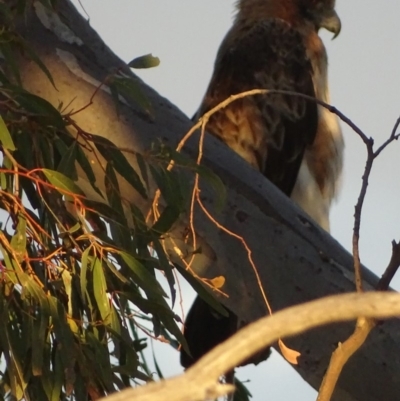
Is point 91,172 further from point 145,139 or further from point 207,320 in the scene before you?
point 207,320

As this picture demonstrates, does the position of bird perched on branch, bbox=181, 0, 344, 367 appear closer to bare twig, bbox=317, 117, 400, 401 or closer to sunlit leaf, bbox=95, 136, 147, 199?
sunlit leaf, bbox=95, 136, 147, 199

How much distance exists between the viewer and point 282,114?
136 inches

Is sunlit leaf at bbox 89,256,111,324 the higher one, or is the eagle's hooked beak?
the eagle's hooked beak

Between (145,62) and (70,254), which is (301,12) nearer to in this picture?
(145,62)

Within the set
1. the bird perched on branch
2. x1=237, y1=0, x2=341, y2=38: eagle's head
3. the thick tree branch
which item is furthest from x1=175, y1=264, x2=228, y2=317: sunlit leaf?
x1=237, y1=0, x2=341, y2=38: eagle's head

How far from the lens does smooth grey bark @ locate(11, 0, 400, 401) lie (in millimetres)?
1791

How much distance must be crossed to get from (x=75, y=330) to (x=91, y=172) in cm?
30

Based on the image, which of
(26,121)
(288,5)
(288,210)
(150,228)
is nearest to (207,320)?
(288,210)

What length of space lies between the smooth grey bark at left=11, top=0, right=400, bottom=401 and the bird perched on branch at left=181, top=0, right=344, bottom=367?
4.27 ft

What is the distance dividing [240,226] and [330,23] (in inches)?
87.1

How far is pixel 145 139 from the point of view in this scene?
1.97 meters

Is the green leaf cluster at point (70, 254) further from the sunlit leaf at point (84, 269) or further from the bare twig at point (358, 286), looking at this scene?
the bare twig at point (358, 286)

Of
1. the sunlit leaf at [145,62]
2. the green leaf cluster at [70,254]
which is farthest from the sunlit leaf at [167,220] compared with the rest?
the sunlit leaf at [145,62]

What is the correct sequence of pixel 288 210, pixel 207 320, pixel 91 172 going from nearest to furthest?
pixel 91 172 → pixel 288 210 → pixel 207 320
